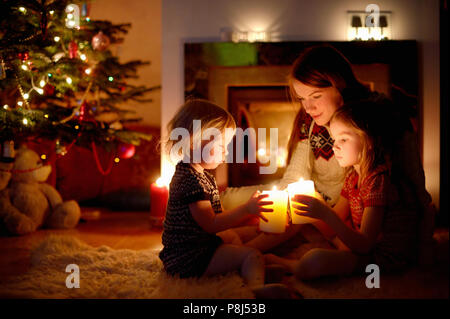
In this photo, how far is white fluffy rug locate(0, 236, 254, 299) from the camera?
4.31 feet

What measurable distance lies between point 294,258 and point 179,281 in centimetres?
59

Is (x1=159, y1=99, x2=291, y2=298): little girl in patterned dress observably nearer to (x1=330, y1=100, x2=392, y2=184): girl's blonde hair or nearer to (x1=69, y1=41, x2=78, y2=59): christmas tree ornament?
(x1=330, y1=100, x2=392, y2=184): girl's blonde hair

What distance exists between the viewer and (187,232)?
57.2 inches

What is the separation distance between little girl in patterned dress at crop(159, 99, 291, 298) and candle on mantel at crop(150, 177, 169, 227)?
1.00 metres

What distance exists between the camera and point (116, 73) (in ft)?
8.60

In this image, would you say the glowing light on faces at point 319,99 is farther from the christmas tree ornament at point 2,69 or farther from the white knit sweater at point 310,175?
the christmas tree ornament at point 2,69

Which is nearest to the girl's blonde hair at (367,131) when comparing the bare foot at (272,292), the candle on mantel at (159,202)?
the bare foot at (272,292)

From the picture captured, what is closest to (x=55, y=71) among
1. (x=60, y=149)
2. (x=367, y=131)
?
(x=60, y=149)

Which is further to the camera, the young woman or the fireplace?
the fireplace

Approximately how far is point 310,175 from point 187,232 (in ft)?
2.79

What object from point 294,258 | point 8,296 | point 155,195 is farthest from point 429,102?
point 8,296

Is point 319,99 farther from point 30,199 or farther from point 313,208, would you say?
point 30,199

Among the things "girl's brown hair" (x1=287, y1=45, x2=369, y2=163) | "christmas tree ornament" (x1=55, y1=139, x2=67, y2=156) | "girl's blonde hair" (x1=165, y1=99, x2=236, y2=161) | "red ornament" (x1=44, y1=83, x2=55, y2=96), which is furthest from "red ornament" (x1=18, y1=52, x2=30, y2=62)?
"girl's brown hair" (x1=287, y1=45, x2=369, y2=163)

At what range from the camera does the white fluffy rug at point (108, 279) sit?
1.31m
